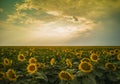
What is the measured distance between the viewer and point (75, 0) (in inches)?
92.6

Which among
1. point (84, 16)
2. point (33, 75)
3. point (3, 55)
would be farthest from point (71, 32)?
point (3, 55)

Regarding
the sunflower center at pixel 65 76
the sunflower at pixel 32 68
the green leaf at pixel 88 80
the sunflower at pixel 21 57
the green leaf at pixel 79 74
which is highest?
the sunflower at pixel 21 57

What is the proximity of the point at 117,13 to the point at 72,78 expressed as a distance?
2.71ft

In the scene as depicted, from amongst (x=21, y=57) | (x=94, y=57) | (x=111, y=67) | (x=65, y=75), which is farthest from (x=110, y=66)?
(x=21, y=57)

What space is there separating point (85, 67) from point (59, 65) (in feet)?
0.98

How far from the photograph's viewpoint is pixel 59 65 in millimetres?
A: 2199

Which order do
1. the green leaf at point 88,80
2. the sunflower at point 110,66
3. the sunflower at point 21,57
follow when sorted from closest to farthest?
1. the green leaf at point 88,80
2. the sunflower at point 110,66
3. the sunflower at point 21,57

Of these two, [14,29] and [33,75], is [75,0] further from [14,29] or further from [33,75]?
[33,75]

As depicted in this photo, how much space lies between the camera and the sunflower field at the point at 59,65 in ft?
6.63

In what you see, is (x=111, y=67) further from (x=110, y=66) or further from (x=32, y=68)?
(x=32, y=68)

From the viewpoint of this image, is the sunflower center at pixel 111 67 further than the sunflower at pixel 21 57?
No

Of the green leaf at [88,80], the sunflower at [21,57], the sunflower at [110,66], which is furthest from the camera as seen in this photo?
the sunflower at [21,57]

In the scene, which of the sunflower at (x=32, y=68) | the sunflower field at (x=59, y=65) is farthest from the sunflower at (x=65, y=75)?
the sunflower at (x=32, y=68)

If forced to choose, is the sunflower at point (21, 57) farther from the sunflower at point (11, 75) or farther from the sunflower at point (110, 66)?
the sunflower at point (110, 66)
